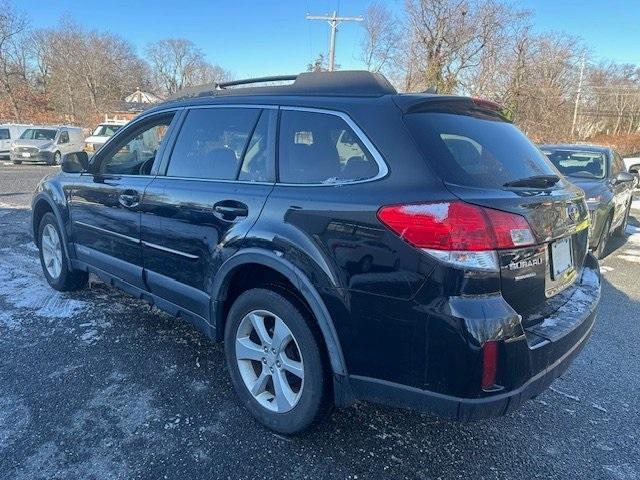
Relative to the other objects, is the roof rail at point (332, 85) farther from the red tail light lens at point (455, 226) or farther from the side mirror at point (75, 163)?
the side mirror at point (75, 163)

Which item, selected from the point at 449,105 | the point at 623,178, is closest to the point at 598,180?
the point at 623,178

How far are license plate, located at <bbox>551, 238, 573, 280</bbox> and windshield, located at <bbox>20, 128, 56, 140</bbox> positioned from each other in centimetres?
2267

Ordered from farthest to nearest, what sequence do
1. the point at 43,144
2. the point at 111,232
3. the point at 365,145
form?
the point at 43,144 → the point at 111,232 → the point at 365,145

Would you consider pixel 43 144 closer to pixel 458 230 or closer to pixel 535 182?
pixel 535 182

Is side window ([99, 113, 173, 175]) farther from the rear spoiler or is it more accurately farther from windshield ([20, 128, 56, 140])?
windshield ([20, 128, 56, 140])

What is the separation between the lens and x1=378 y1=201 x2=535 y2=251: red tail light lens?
1.80m

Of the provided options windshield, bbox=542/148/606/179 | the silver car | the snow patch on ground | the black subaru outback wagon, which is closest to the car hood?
A: the silver car

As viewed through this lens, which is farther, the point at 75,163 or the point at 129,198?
the point at 75,163

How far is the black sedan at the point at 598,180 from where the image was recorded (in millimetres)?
5945

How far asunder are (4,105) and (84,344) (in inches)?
2073

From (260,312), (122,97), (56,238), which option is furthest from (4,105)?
(260,312)

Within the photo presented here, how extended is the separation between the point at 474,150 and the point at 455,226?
61 centimetres

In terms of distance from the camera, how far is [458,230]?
180 cm

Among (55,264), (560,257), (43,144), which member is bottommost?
(55,264)
